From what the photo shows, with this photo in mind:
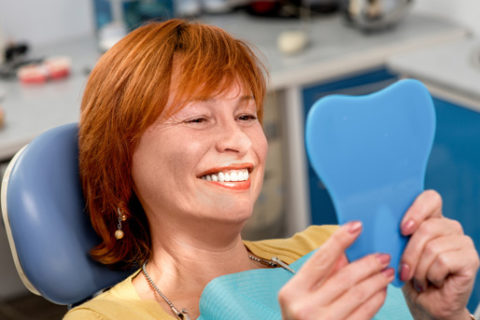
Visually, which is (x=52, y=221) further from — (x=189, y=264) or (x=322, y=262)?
(x=322, y=262)

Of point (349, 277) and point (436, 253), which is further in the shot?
point (436, 253)

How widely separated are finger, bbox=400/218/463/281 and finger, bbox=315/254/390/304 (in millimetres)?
80

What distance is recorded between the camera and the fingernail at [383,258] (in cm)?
92

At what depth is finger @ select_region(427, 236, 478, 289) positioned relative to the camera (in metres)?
0.99

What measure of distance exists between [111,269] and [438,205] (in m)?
0.67

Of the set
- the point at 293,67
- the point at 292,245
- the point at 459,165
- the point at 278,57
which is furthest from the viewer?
the point at 278,57

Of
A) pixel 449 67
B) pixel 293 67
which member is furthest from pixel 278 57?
pixel 449 67

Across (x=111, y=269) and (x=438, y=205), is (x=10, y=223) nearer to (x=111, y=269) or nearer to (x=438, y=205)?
(x=111, y=269)

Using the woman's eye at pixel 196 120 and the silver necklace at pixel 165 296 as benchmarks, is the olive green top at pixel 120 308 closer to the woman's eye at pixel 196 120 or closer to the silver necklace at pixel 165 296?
the silver necklace at pixel 165 296

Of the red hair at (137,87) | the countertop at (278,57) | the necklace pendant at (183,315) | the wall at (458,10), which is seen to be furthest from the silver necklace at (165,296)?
the wall at (458,10)

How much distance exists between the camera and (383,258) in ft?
3.03

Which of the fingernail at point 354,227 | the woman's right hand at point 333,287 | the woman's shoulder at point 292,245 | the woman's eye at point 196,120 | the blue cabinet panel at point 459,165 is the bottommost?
the blue cabinet panel at point 459,165

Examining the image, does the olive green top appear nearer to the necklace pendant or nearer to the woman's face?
the necklace pendant

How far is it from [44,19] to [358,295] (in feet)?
7.42
